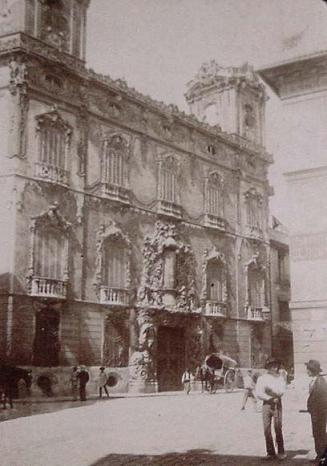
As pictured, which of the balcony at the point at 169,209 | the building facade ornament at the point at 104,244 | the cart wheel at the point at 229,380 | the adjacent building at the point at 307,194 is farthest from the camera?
the balcony at the point at 169,209

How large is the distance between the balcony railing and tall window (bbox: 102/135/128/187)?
5406mm

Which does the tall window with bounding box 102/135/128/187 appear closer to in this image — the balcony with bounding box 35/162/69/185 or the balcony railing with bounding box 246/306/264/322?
the balcony with bounding box 35/162/69/185

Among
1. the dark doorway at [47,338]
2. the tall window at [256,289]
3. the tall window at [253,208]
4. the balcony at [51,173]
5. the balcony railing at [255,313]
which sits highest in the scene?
the tall window at [253,208]

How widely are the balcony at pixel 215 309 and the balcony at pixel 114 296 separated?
2.80 meters

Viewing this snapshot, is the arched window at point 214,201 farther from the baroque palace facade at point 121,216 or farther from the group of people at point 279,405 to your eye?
the group of people at point 279,405

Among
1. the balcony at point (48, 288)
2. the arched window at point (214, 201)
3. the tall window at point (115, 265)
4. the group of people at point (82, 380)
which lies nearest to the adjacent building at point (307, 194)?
the group of people at point (82, 380)

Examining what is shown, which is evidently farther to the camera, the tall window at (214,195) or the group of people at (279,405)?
the tall window at (214,195)

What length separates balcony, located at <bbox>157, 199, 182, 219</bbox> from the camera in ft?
49.4

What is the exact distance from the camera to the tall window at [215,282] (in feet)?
53.5

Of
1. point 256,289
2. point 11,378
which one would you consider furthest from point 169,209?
point 11,378

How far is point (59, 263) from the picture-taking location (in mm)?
12406

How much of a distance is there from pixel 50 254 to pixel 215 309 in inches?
215

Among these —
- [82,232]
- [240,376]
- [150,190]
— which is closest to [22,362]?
[82,232]

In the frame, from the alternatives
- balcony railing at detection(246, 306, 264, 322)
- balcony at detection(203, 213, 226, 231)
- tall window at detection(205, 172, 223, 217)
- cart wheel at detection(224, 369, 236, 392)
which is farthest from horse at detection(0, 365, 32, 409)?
balcony railing at detection(246, 306, 264, 322)
